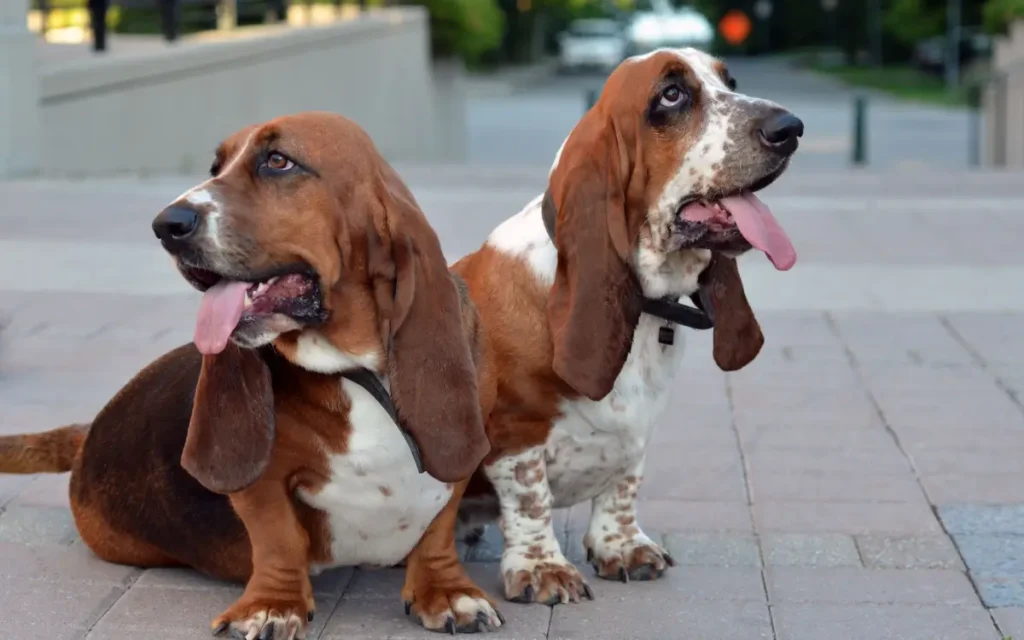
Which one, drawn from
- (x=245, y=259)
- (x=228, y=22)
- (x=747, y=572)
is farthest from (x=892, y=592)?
(x=228, y=22)

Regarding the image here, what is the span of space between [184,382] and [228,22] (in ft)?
52.8

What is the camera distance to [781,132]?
374cm

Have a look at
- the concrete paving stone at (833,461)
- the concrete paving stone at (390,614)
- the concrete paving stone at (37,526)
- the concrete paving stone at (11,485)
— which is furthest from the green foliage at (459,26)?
the concrete paving stone at (390,614)

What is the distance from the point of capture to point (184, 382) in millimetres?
4023

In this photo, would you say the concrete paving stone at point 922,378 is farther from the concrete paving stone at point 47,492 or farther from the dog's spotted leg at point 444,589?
the concrete paving stone at point 47,492

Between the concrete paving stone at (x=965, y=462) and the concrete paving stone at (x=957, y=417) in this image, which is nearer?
the concrete paving stone at (x=965, y=462)

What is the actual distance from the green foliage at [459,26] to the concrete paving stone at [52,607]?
2512cm

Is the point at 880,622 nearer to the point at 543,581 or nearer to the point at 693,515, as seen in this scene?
the point at 543,581

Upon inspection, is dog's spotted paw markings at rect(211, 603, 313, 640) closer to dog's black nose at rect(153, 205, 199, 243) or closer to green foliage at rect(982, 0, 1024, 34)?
dog's black nose at rect(153, 205, 199, 243)

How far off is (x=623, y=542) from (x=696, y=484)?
3.13 ft

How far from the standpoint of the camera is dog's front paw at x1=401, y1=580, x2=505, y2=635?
369cm

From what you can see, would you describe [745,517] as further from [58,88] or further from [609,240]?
[58,88]

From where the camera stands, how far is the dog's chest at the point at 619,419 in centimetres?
388

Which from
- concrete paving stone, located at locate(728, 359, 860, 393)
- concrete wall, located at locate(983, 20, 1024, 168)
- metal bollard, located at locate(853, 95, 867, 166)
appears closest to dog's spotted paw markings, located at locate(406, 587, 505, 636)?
concrete paving stone, located at locate(728, 359, 860, 393)
